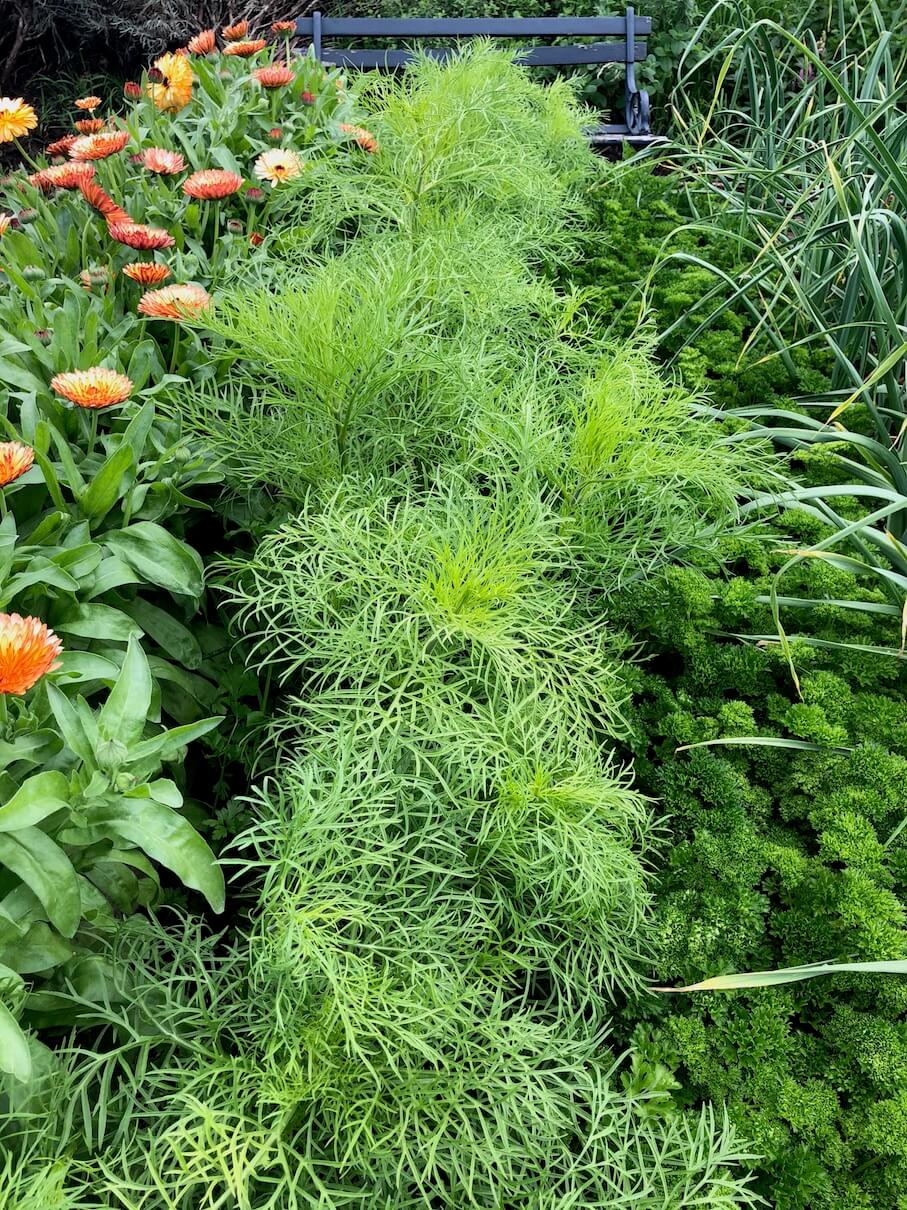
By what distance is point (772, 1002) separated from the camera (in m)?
1.13

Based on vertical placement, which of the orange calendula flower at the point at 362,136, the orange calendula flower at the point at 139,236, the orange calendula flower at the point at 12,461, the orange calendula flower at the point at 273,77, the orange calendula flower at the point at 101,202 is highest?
the orange calendula flower at the point at 273,77

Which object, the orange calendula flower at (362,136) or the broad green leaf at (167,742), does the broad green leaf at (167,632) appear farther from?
the orange calendula flower at (362,136)

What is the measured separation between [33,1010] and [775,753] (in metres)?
Answer: 1.09

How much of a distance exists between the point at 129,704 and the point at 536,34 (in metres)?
4.69

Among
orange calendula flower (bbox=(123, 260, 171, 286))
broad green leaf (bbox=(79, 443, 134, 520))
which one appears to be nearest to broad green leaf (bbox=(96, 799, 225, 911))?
broad green leaf (bbox=(79, 443, 134, 520))

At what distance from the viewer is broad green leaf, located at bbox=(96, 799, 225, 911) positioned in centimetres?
103

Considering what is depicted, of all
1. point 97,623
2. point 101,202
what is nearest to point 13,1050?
point 97,623

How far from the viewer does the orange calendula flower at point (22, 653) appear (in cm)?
Result: 90

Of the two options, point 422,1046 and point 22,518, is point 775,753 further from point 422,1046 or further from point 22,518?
point 22,518

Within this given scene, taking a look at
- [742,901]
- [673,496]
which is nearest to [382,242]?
[673,496]

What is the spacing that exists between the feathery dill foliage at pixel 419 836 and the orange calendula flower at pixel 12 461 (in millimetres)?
330

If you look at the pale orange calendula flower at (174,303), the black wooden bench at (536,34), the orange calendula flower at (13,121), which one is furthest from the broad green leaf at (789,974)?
the black wooden bench at (536,34)

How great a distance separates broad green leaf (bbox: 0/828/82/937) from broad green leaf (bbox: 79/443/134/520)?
562 mm

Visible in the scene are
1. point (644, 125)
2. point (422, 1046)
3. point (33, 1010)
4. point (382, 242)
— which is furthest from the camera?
point (644, 125)
